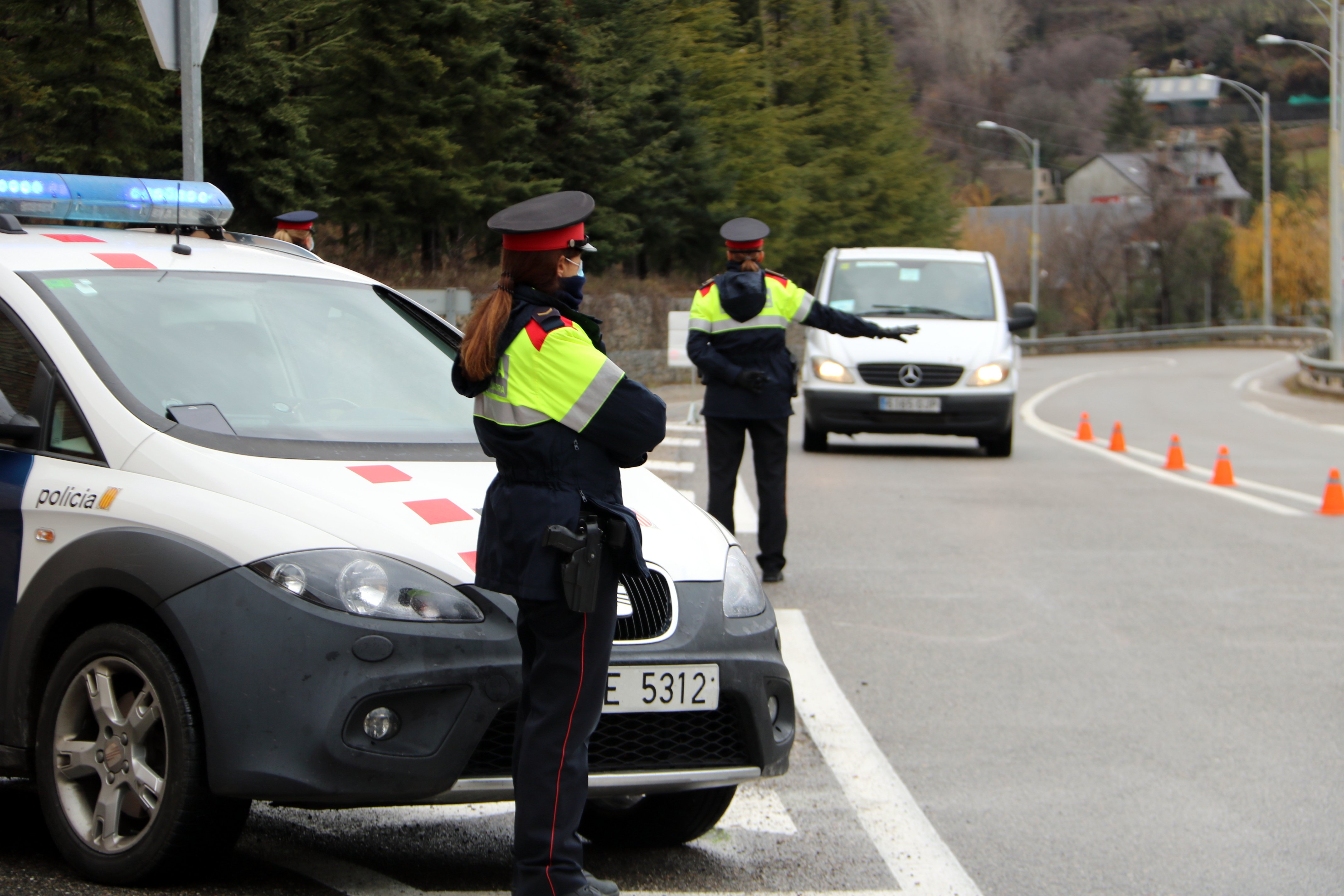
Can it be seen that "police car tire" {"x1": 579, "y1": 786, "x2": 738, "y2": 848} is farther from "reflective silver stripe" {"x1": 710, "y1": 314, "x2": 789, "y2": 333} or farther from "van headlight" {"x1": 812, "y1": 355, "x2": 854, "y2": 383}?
"van headlight" {"x1": 812, "y1": 355, "x2": 854, "y2": 383}

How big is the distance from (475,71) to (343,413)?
22.0 metres

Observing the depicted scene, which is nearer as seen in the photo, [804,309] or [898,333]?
[804,309]

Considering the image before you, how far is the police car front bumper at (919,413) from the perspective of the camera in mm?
17641

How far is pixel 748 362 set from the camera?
916 centimetres

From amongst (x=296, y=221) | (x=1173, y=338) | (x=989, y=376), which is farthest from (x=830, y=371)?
(x=1173, y=338)

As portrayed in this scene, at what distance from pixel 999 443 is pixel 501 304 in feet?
48.6

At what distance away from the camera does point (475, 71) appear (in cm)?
2603

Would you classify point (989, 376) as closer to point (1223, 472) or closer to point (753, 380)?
point (1223, 472)

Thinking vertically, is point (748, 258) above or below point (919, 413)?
above

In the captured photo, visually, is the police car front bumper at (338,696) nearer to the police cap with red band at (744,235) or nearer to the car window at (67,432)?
the car window at (67,432)

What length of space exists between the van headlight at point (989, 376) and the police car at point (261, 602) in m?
13.1

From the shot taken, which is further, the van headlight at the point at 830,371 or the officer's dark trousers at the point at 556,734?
the van headlight at the point at 830,371

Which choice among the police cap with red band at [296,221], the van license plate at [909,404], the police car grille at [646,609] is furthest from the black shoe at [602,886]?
the van license plate at [909,404]

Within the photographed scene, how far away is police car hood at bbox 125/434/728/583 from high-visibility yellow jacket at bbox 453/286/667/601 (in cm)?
33
